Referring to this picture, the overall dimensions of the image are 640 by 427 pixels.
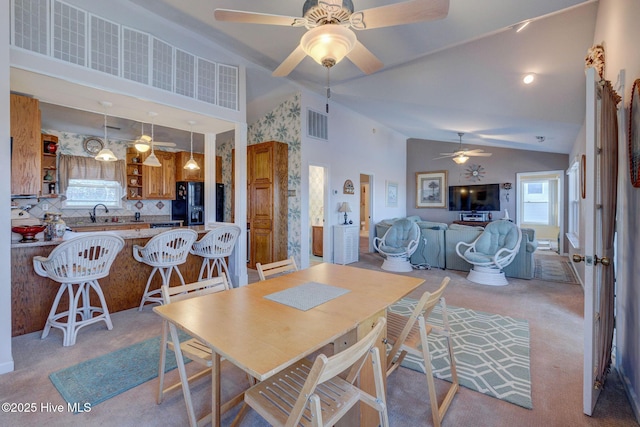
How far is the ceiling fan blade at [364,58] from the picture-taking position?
2178 millimetres

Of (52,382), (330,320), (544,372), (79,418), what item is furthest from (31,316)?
(544,372)

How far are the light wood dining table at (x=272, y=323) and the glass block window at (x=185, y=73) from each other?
2.83 metres

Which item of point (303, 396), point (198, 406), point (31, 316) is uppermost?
point (303, 396)

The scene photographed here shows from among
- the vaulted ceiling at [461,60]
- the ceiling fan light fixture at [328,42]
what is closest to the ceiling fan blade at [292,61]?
the ceiling fan light fixture at [328,42]

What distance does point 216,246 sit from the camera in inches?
145

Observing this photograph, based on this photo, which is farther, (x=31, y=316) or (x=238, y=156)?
(x=238, y=156)

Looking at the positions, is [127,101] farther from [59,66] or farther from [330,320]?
[330,320]

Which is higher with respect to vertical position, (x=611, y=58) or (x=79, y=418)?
(x=611, y=58)

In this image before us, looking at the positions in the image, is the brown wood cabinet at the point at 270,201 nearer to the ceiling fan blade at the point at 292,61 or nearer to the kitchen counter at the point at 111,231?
the kitchen counter at the point at 111,231

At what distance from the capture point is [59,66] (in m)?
2.64

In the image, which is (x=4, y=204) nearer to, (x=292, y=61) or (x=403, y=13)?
(x=292, y=61)

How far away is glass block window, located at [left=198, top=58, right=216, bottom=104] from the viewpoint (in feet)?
12.1

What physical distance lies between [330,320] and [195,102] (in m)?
3.37

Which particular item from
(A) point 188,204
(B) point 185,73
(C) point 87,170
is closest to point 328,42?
(B) point 185,73
